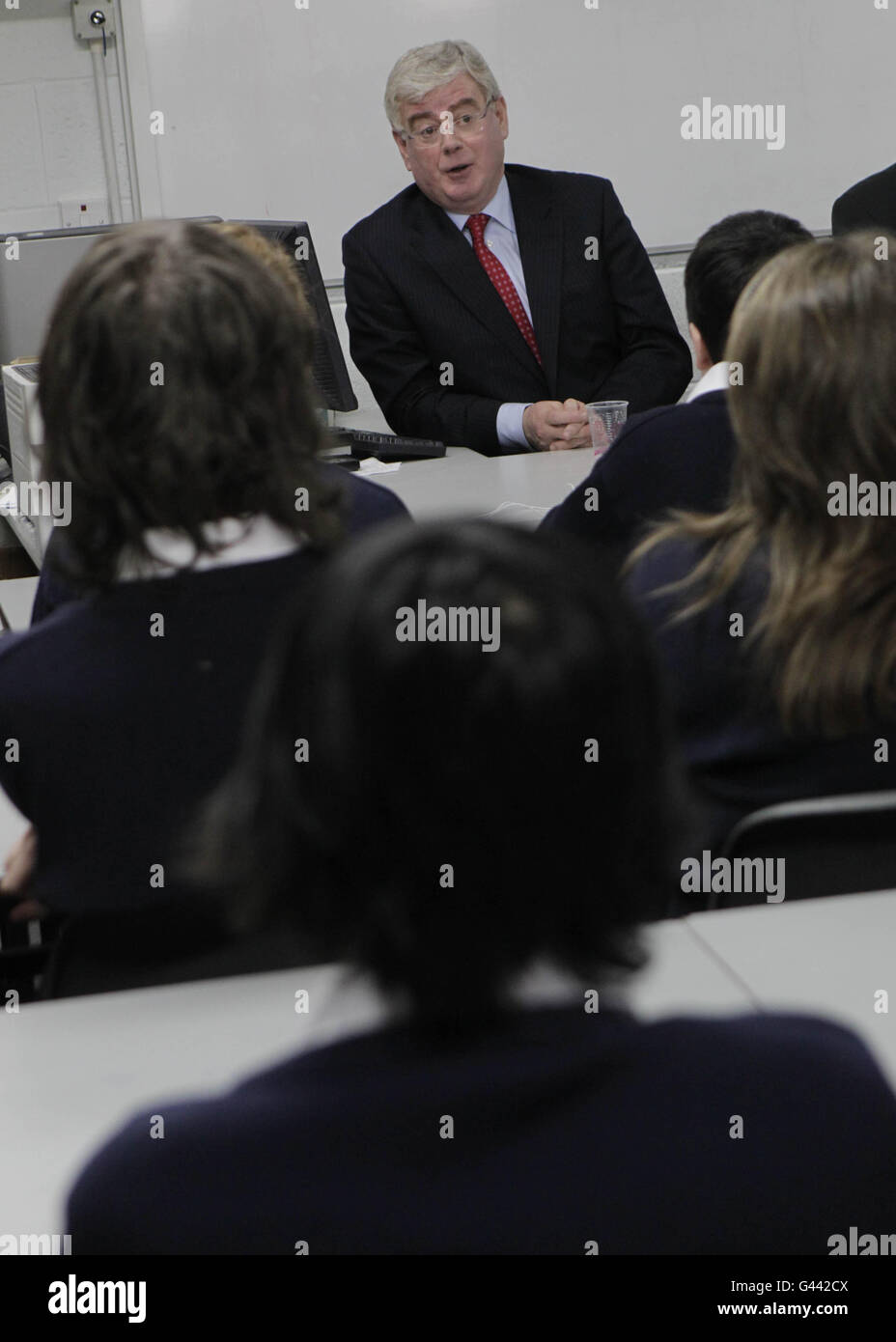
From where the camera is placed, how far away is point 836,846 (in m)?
1.35

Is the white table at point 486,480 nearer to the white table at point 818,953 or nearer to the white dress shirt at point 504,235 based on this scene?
the white dress shirt at point 504,235

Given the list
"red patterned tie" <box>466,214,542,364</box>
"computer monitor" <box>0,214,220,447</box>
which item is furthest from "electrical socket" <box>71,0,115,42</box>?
"red patterned tie" <box>466,214,542,364</box>

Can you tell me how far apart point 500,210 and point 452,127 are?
0.77 feet

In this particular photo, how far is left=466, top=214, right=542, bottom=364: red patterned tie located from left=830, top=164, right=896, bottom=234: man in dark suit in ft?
2.65

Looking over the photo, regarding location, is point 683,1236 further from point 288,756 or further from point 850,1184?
point 288,756

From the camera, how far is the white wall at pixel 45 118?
4336 mm

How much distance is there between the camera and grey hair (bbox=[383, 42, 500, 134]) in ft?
10.6

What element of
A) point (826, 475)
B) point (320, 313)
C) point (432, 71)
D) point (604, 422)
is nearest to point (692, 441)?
point (826, 475)

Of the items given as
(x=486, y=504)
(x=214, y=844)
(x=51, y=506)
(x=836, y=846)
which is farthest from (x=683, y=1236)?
(x=486, y=504)

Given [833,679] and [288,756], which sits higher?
[288,756]

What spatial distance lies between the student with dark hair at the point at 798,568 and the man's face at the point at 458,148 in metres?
1.96

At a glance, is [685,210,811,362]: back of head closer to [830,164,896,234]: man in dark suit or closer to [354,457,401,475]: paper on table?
[354,457,401,475]: paper on table

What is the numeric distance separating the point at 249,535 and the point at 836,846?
2.02ft

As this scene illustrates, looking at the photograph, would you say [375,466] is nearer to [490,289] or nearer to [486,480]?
[486,480]
